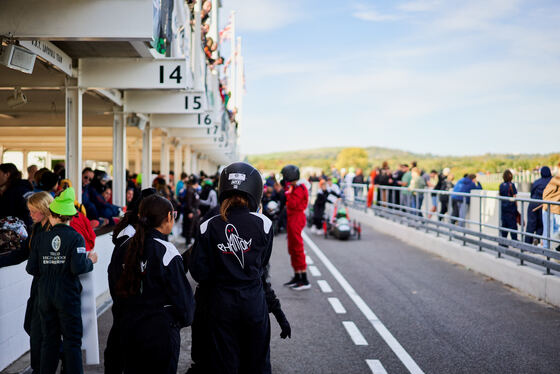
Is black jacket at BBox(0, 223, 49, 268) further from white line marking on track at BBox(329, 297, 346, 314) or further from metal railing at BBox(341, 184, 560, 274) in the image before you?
metal railing at BBox(341, 184, 560, 274)

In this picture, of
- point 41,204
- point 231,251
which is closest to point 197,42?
point 41,204

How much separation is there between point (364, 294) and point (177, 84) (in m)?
4.59

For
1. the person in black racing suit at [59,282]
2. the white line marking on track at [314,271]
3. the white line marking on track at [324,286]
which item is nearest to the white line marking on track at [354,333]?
the white line marking on track at [324,286]

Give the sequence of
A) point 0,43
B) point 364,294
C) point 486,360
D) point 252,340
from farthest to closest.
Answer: point 364,294
point 0,43
point 486,360
point 252,340

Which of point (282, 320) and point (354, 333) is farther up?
point (282, 320)

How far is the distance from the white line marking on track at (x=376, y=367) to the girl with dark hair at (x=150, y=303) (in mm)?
2583

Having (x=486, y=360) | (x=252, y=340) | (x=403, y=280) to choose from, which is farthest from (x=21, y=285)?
(x=403, y=280)

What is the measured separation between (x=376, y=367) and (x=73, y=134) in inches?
264

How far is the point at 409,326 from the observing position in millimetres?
7543

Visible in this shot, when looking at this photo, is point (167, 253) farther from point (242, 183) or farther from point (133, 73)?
point (133, 73)

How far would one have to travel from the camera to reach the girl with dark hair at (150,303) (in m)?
3.68

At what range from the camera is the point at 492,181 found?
58.9 feet

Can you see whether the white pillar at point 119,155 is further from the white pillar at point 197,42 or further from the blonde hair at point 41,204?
the blonde hair at point 41,204

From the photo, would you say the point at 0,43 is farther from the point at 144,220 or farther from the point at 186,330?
the point at 144,220
